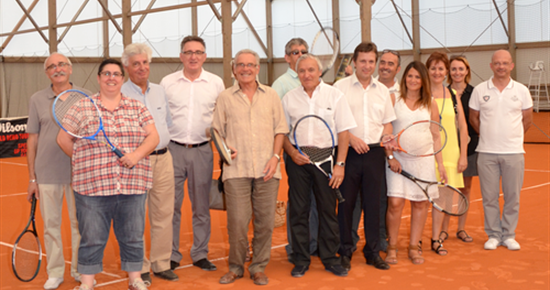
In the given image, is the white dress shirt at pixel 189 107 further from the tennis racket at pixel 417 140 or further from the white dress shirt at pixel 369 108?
the tennis racket at pixel 417 140

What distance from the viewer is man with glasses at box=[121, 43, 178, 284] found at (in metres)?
4.23

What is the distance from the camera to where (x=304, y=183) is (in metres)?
4.33

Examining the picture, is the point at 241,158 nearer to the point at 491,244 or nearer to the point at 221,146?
the point at 221,146

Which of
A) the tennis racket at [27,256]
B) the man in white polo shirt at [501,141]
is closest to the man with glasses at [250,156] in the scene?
the tennis racket at [27,256]

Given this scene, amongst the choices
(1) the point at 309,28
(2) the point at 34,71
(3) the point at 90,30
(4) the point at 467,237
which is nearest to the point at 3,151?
(2) the point at 34,71

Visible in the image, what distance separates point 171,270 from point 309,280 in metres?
1.12

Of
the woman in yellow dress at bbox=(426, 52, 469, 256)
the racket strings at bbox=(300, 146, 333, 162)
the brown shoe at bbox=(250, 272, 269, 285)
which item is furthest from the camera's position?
the woman in yellow dress at bbox=(426, 52, 469, 256)

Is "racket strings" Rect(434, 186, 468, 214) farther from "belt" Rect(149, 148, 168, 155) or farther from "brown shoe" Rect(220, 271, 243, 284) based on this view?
"belt" Rect(149, 148, 168, 155)

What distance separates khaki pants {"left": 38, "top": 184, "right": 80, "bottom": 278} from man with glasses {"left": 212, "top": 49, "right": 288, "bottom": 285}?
1206 millimetres

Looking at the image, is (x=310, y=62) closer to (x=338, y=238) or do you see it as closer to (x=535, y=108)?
(x=338, y=238)

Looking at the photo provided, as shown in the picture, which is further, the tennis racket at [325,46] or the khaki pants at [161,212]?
the tennis racket at [325,46]

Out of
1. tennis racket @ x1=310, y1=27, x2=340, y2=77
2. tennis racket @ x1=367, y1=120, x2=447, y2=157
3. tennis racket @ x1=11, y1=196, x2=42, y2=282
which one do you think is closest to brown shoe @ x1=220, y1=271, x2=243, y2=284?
tennis racket @ x1=11, y1=196, x2=42, y2=282

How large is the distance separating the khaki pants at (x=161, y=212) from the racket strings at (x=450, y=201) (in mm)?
2294

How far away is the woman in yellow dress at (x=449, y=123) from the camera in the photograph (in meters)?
4.91
